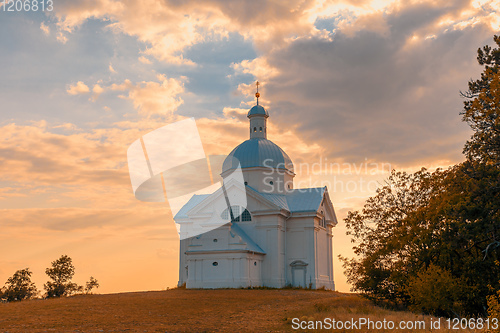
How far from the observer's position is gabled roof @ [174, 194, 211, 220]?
4952 cm

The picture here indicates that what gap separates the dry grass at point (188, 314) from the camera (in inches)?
808

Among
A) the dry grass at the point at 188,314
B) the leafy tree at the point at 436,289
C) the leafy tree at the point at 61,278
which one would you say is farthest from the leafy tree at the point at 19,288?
the leafy tree at the point at 436,289

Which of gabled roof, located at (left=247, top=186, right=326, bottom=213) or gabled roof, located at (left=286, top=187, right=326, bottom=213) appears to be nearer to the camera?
gabled roof, located at (left=247, top=186, right=326, bottom=213)

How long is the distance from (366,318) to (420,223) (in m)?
8.03

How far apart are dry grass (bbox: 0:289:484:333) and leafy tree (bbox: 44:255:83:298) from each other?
50.3 feet

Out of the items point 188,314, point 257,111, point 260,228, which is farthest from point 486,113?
point 257,111

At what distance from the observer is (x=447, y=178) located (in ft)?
86.7

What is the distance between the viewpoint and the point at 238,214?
151 feet

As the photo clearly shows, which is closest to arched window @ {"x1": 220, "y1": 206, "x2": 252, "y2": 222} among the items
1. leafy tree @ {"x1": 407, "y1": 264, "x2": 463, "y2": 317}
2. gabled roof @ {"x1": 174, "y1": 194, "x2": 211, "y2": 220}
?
gabled roof @ {"x1": 174, "y1": 194, "x2": 211, "y2": 220}

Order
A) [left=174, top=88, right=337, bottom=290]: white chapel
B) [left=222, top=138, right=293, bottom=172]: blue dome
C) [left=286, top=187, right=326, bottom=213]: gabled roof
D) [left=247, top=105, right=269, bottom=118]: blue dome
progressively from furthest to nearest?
1. [left=247, top=105, right=269, bottom=118]: blue dome
2. [left=222, top=138, right=293, bottom=172]: blue dome
3. [left=286, top=187, right=326, bottom=213]: gabled roof
4. [left=174, top=88, right=337, bottom=290]: white chapel

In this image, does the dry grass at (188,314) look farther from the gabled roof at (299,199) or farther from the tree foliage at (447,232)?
the gabled roof at (299,199)

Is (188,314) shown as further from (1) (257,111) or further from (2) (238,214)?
(1) (257,111)

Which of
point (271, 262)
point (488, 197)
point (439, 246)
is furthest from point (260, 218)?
point (488, 197)

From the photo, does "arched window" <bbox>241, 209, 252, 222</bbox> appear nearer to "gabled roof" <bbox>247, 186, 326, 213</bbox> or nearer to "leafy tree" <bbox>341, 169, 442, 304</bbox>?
"gabled roof" <bbox>247, 186, 326, 213</bbox>
